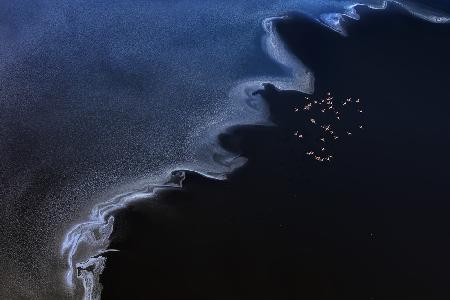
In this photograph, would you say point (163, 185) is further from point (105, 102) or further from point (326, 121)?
point (326, 121)

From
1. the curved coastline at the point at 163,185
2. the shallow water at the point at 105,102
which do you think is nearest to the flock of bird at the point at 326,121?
the curved coastline at the point at 163,185

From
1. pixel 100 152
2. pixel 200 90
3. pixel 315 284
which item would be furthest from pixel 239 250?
pixel 200 90

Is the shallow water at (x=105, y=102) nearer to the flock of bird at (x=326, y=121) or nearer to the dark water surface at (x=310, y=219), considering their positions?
the dark water surface at (x=310, y=219)

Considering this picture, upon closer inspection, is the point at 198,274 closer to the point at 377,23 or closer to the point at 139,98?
the point at 139,98

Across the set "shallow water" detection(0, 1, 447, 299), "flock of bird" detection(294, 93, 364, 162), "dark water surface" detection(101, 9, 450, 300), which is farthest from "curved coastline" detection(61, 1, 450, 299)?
"flock of bird" detection(294, 93, 364, 162)

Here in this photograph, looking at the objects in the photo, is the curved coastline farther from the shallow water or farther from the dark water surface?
the dark water surface
